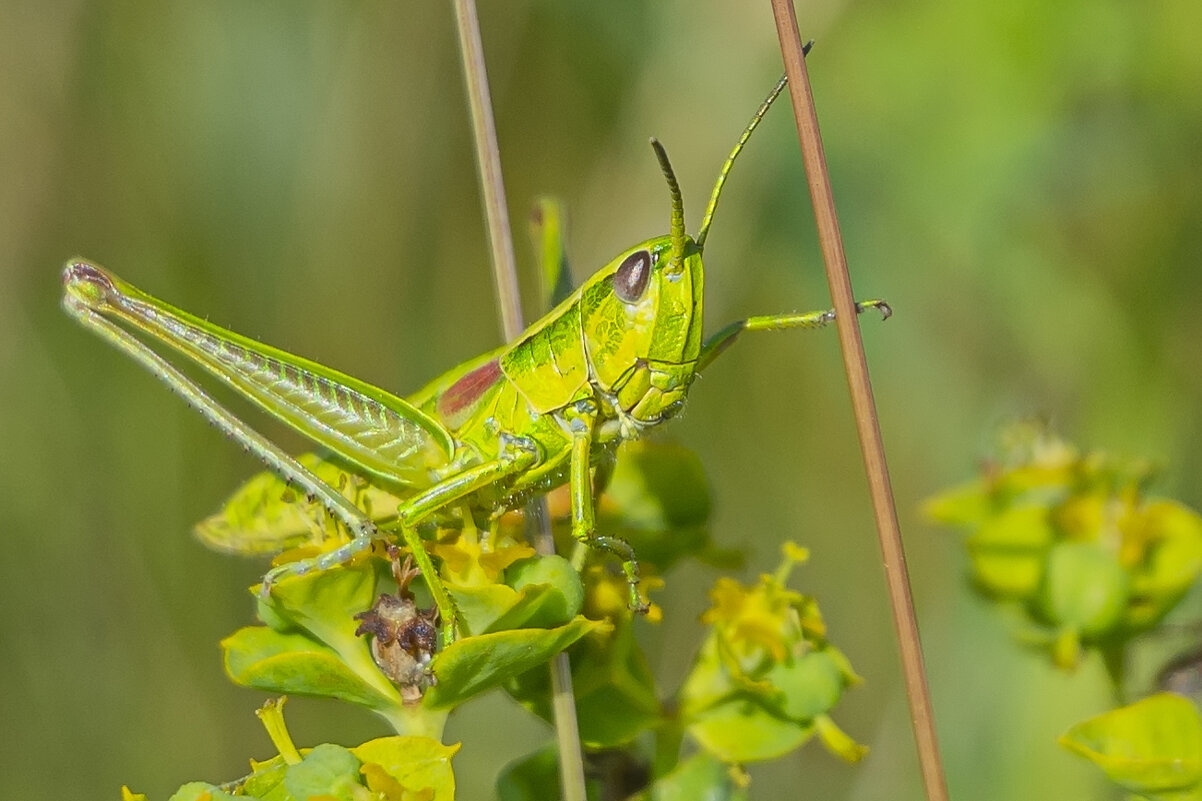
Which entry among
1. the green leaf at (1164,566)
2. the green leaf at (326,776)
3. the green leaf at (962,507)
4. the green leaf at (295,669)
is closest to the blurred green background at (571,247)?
the green leaf at (962,507)

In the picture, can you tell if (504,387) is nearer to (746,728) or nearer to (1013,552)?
(746,728)

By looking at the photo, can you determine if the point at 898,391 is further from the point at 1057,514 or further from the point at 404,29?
the point at 404,29

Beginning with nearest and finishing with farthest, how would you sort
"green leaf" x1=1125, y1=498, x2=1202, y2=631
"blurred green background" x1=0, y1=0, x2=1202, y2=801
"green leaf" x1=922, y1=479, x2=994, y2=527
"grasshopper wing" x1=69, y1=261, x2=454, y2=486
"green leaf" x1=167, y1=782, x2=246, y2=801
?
"green leaf" x1=167, y1=782, x2=246, y2=801 → "green leaf" x1=1125, y1=498, x2=1202, y2=631 → "grasshopper wing" x1=69, y1=261, x2=454, y2=486 → "green leaf" x1=922, y1=479, x2=994, y2=527 → "blurred green background" x1=0, y1=0, x2=1202, y2=801

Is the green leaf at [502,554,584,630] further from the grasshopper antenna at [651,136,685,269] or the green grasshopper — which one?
the grasshopper antenna at [651,136,685,269]

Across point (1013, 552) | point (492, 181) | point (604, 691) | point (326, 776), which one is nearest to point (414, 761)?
point (326, 776)

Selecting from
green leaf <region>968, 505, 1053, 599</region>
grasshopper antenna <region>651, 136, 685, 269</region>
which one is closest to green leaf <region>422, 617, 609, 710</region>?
grasshopper antenna <region>651, 136, 685, 269</region>

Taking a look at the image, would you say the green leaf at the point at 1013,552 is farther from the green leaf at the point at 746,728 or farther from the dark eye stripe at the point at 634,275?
the dark eye stripe at the point at 634,275

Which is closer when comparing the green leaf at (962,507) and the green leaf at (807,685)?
the green leaf at (807,685)
